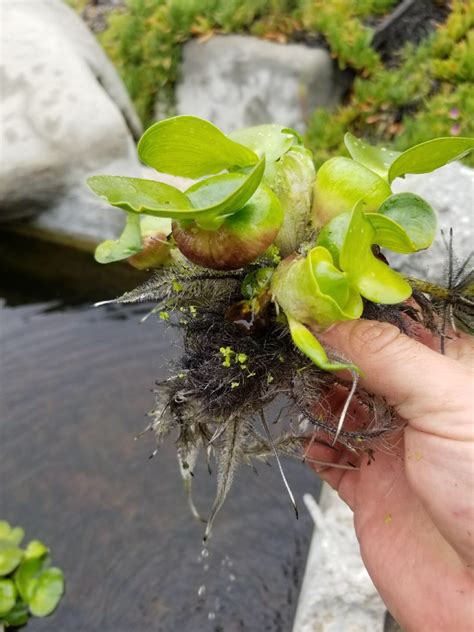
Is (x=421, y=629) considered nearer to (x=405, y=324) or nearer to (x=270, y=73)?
(x=405, y=324)

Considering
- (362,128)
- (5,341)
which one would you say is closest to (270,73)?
(362,128)

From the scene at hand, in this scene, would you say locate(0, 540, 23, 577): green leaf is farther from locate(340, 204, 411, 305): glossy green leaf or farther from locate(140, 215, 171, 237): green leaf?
locate(340, 204, 411, 305): glossy green leaf

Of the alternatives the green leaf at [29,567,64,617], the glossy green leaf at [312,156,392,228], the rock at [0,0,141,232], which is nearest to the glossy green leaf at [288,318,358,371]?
the glossy green leaf at [312,156,392,228]

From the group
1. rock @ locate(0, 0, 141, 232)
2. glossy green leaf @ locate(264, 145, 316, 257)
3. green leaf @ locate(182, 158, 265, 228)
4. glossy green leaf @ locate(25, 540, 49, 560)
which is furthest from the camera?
rock @ locate(0, 0, 141, 232)

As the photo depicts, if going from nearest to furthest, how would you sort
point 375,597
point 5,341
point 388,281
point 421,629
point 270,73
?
1. point 388,281
2. point 421,629
3. point 375,597
4. point 5,341
5. point 270,73

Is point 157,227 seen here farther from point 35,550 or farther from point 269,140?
point 35,550
